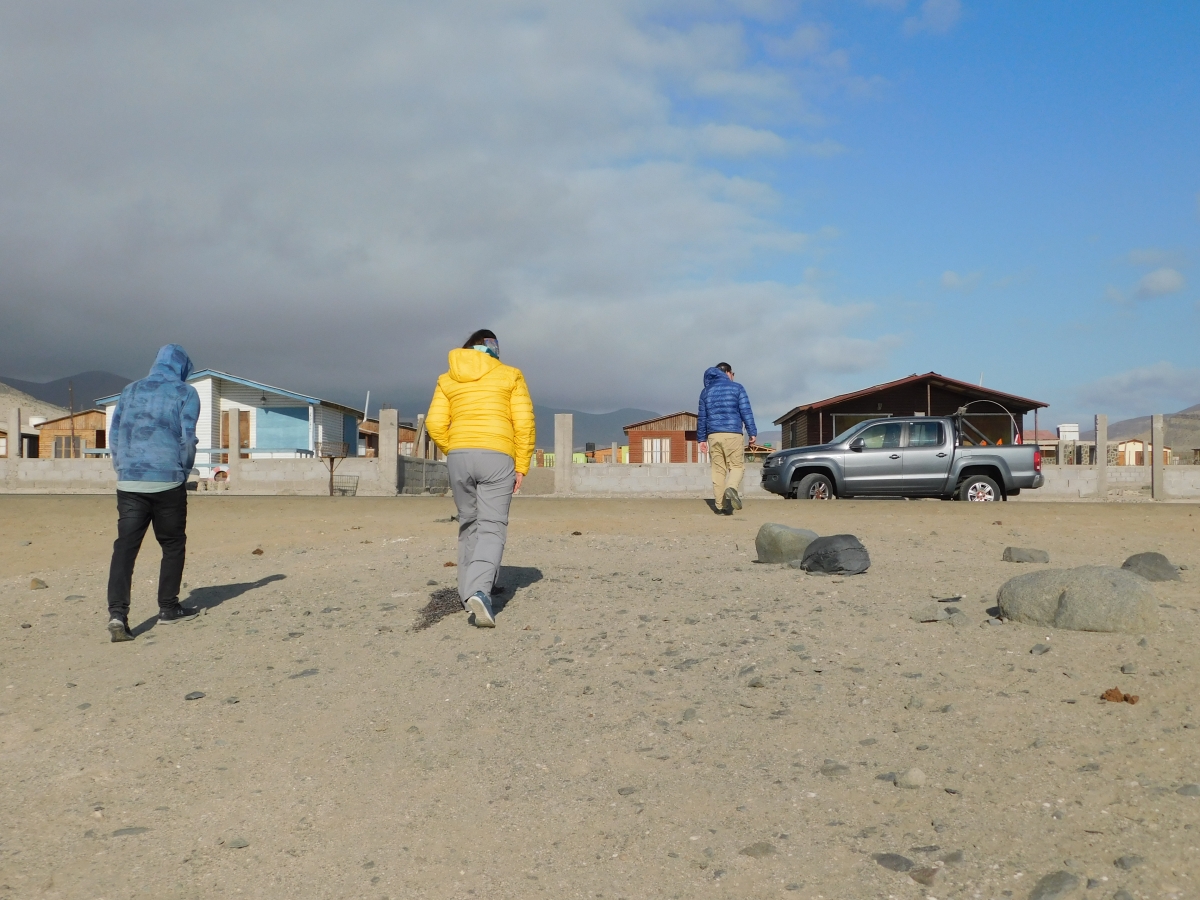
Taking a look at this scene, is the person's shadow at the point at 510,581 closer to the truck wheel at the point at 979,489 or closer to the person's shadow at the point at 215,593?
the person's shadow at the point at 215,593

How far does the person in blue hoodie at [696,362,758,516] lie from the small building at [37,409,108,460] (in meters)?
45.8

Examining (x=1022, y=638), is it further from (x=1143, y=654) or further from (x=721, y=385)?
(x=721, y=385)

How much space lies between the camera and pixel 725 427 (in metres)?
12.5

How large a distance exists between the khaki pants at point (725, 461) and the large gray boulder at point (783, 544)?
4.19 m

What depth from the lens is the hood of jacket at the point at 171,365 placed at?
21.6ft

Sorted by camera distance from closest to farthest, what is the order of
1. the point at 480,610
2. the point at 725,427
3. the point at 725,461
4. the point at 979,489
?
the point at 480,610
the point at 725,427
the point at 725,461
the point at 979,489

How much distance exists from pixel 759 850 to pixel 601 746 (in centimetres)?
108

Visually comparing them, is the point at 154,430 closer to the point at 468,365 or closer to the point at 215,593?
the point at 215,593

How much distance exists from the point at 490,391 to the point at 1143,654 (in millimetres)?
4007

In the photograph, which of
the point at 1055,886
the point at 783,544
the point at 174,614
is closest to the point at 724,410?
the point at 783,544

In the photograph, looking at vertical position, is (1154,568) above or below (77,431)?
below

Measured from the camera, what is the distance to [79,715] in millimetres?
4770

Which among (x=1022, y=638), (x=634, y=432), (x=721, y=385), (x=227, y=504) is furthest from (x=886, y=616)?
(x=634, y=432)

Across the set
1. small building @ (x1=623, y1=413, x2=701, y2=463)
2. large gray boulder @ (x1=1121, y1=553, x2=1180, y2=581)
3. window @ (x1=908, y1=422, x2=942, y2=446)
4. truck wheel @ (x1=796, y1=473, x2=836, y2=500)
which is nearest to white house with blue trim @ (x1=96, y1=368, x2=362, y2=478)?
small building @ (x1=623, y1=413, x2=701, y2=463)
